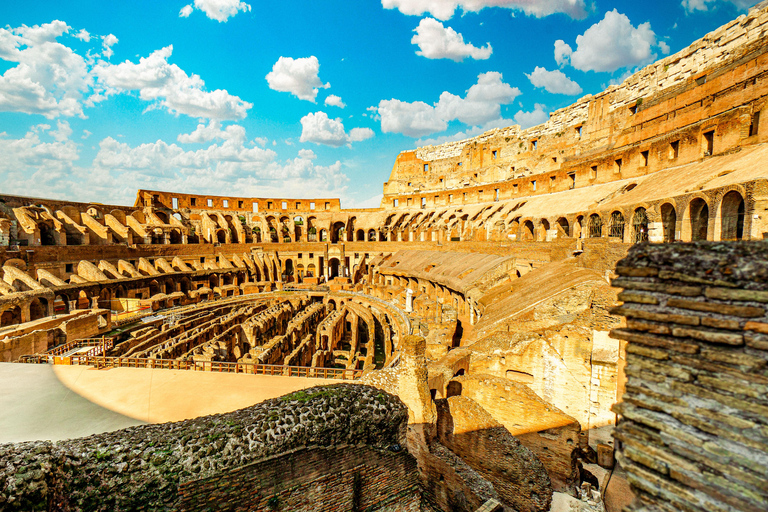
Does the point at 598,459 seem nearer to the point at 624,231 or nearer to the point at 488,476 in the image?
the point at 488,476

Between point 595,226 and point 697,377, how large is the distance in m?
18.1

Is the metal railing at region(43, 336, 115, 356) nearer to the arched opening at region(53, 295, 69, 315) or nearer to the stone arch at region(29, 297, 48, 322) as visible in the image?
the stone arch at region(29, 297, 48, 322)

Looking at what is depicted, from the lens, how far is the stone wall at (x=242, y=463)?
368 centimetres

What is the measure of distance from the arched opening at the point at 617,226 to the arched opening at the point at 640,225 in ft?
2.63

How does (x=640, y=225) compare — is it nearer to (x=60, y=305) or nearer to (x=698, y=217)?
(x=698, y=217)

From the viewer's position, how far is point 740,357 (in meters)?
2.28

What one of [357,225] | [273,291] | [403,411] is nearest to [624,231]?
[403,411]

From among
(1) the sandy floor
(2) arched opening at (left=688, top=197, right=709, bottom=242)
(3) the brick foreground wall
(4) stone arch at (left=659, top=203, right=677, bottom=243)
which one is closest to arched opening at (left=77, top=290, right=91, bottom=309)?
(1) the sandy floor

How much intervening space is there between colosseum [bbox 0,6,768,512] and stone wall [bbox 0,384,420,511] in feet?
0.09

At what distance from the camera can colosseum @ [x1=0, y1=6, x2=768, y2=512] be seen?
8.20ft

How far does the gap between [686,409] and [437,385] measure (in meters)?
6.82

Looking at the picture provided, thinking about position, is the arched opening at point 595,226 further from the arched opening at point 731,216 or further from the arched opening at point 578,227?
the arched opening at point 731,216

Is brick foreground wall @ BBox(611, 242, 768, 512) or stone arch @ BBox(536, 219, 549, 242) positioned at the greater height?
stone arch @ BBox(536, 219, 549, 242)

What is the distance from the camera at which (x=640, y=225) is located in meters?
Answer: 14.3
